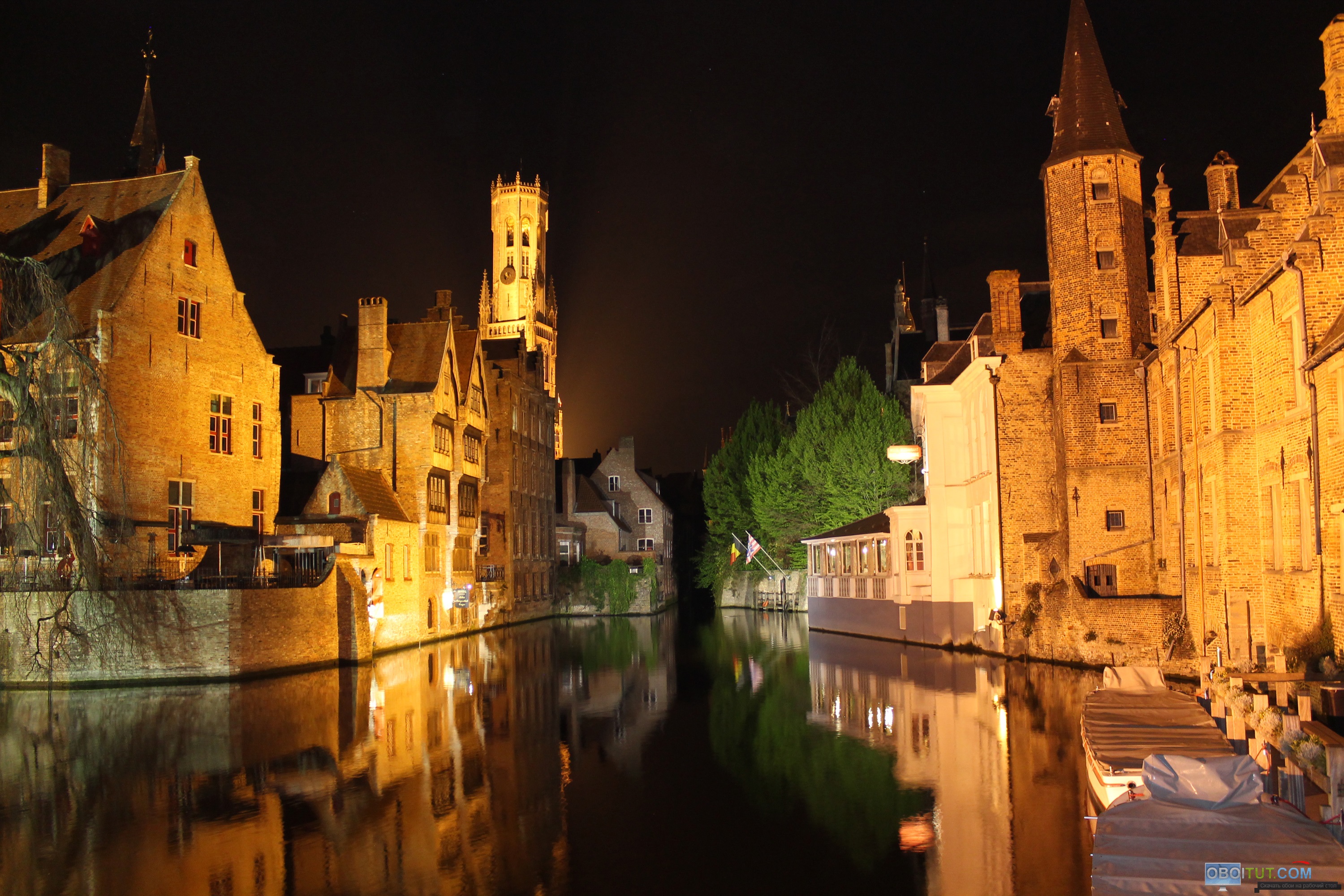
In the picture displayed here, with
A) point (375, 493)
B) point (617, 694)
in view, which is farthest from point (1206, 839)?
point (375, 493)

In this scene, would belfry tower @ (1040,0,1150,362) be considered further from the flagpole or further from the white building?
the flagpole

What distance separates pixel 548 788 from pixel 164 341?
25.4 metres

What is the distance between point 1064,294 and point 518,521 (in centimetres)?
3433

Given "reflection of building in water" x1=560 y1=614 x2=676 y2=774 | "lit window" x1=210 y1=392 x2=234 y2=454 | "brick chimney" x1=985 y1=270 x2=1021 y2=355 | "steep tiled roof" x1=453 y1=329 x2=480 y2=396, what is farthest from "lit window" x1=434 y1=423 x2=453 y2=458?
"brick chimney" x1=985 y1=270 x2=1021 y2=355

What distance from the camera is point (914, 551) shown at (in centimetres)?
4112

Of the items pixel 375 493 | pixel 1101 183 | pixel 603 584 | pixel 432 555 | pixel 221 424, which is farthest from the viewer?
pixel 603 584

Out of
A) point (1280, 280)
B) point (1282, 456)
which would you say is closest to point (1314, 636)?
point (1282, 456)

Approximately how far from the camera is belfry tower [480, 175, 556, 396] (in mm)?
141875

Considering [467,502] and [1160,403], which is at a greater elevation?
[1160,403]

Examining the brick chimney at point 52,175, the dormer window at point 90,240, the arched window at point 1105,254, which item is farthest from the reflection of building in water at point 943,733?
the brick chimney at point 52,175

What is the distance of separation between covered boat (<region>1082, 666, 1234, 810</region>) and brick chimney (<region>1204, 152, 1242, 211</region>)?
1712 centimetres

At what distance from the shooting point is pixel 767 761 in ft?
56.7

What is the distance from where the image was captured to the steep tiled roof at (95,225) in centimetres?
3328

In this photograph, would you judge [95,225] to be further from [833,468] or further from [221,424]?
[833,468]
